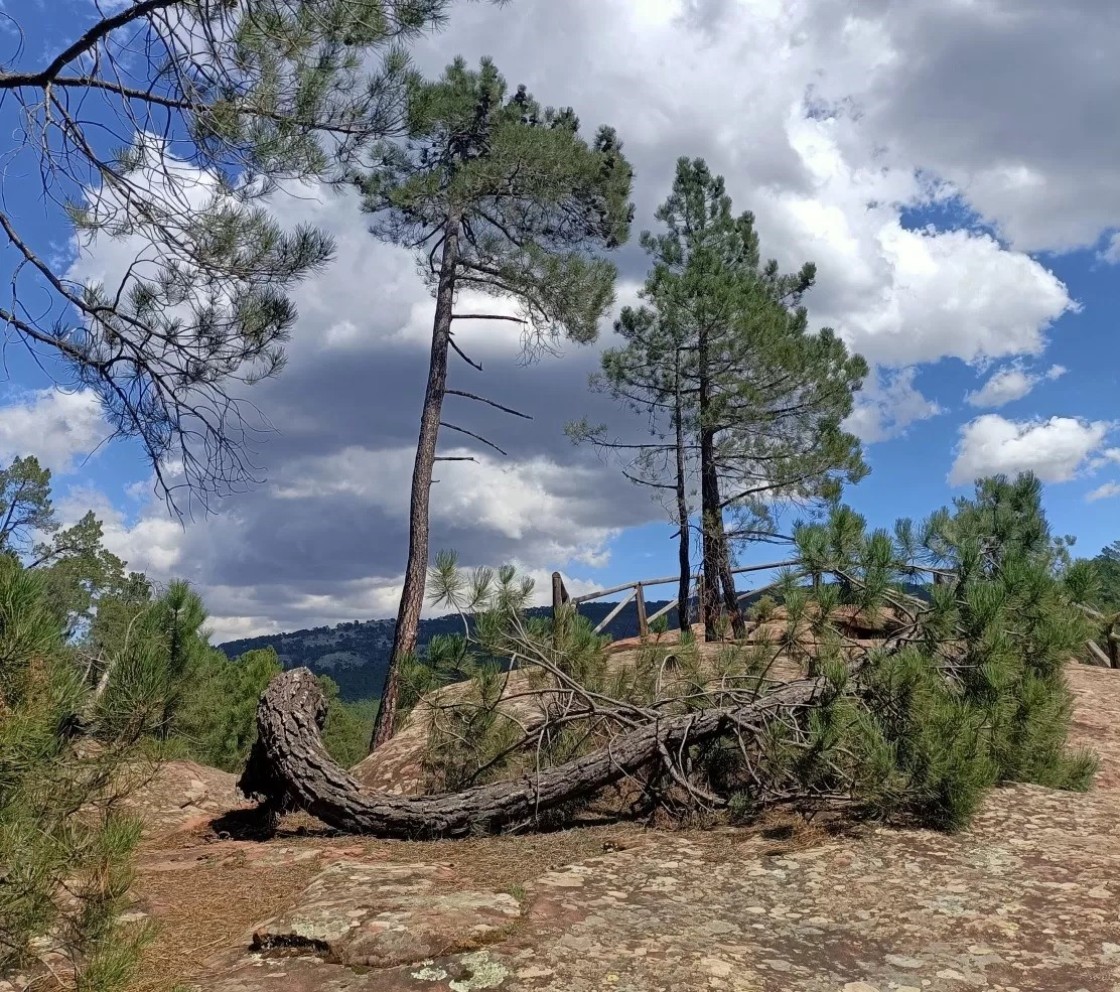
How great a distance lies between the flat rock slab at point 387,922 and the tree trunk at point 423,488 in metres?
5.71

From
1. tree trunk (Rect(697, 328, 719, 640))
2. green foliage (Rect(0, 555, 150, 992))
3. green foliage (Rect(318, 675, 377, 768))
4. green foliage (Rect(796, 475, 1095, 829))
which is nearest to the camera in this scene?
green foliage (Rect(0, 555, 150, 992))

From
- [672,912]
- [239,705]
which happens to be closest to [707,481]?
[239,705]

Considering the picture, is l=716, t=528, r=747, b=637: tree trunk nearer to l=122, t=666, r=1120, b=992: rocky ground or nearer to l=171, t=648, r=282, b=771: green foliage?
l=171, t=648, r=282, b=771: green foliage

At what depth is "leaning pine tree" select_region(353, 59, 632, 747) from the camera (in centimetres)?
1110

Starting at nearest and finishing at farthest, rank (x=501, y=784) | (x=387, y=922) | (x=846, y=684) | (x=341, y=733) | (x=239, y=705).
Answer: (x=387, y=922) → (x=846, y=684) → (x=501, y=784) → (x=239, y=705) → (x=341, y=733)

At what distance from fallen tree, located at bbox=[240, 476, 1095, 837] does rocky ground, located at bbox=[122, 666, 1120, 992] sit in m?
0.34

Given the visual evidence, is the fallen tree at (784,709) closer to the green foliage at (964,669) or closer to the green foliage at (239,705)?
the green foliage at (964,669)

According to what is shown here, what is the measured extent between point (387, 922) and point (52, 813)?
1.38 meters

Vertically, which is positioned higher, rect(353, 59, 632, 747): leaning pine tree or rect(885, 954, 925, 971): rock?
rect(353, 59, 632, 747): leaning pine tree

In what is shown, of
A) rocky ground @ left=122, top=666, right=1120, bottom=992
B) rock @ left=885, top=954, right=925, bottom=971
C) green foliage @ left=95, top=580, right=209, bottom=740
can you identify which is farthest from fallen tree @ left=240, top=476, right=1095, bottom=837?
green foliage @ left=95, top=580, right=209, bottom=740

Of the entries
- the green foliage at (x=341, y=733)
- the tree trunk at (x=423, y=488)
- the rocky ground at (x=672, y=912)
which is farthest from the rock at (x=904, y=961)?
the green foliage at (x=341, y=733)

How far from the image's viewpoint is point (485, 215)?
11805 mm

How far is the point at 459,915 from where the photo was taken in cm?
356

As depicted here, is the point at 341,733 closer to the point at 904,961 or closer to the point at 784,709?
the point at 784,709
